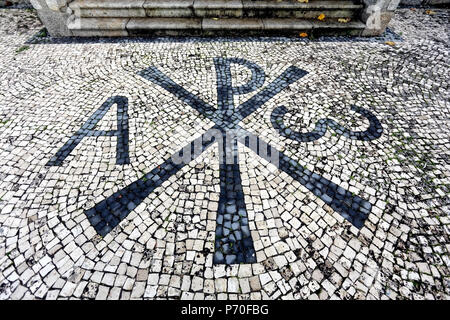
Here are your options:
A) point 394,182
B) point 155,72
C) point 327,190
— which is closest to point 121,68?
point 155,72

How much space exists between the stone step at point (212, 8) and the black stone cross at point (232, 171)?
3.14m

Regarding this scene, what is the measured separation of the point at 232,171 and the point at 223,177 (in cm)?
20

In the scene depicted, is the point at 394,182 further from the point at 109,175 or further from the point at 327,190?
the point at 109,175

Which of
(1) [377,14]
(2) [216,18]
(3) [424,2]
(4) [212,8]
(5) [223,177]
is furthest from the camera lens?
(3) [424,2]

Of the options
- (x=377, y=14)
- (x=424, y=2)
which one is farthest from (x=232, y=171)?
(x=424, y=2)

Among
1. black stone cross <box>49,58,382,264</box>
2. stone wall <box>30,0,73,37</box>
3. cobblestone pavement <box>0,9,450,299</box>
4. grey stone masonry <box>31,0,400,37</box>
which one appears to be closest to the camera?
cobblestone pavement <box>0,9,450,299</box>

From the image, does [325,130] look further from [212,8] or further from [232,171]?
[212,8]

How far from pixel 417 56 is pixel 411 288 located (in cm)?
668

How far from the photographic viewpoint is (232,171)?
400 centimetres

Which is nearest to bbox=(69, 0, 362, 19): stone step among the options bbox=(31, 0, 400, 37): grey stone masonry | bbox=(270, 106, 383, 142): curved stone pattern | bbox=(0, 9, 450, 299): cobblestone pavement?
bbox=(31, 0, 400, 37): grey stone masonry

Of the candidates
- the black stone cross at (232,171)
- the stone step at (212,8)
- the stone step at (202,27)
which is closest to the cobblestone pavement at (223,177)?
the black stone cross at (232,171)

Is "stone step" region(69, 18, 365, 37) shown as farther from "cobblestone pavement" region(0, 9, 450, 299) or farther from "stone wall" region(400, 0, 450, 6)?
"stone wall" region(400, 0, 450, 6)

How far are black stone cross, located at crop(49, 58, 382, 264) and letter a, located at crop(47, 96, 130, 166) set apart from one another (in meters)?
0.09

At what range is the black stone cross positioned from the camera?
3.34m
